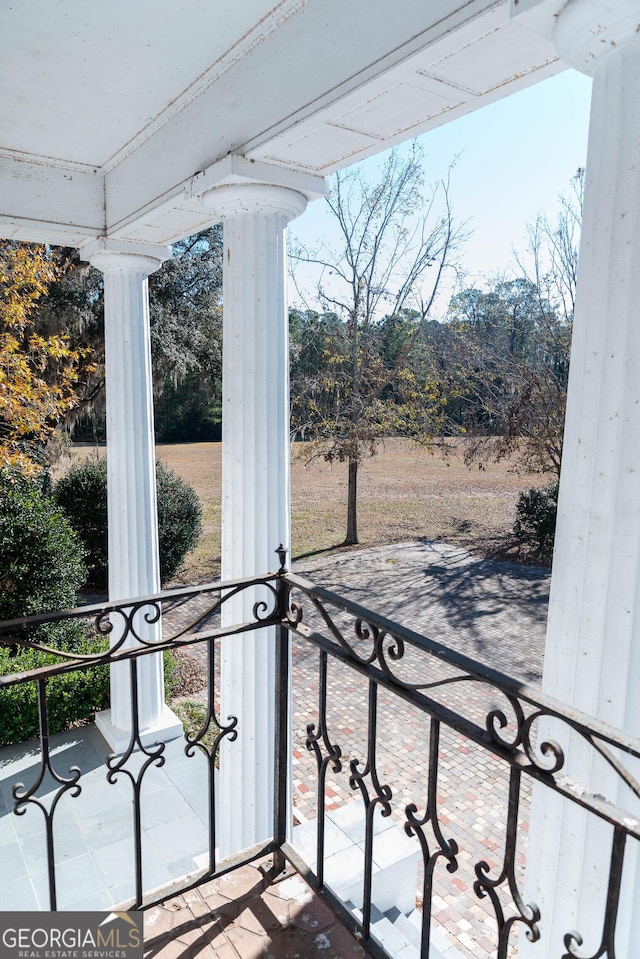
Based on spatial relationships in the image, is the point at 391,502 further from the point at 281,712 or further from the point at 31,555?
the point at 281,712

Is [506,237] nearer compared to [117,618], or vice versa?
[117,618]

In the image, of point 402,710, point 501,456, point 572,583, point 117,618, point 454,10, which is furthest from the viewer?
point 501,456

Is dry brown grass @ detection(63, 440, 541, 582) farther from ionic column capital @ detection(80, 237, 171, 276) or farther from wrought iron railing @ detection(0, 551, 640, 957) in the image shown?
wrought iron railing @ detection(0, 551, 640, 957)

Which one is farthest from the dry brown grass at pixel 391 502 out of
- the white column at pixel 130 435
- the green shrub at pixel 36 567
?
the white column at pixel 130 435

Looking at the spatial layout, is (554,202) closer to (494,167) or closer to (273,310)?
(494,167)

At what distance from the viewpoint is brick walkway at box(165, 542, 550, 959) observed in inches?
152

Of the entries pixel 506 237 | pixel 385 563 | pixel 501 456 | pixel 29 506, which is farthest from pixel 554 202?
pixel 29 506

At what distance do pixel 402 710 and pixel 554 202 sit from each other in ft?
27.4

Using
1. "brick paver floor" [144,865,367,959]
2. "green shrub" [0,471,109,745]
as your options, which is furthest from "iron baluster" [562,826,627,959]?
"green shrub" [0,471,109,745]

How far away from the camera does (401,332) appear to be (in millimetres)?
13336

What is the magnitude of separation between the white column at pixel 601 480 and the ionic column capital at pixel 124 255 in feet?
9.11

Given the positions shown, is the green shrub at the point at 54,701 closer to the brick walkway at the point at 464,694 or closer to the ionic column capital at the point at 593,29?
the brick walkway at the point at 464,694

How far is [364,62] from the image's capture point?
1704 mm

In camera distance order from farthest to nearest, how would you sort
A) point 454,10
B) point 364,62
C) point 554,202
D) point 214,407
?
point 214,407
point 554,202
point 364,62
point 454,10
